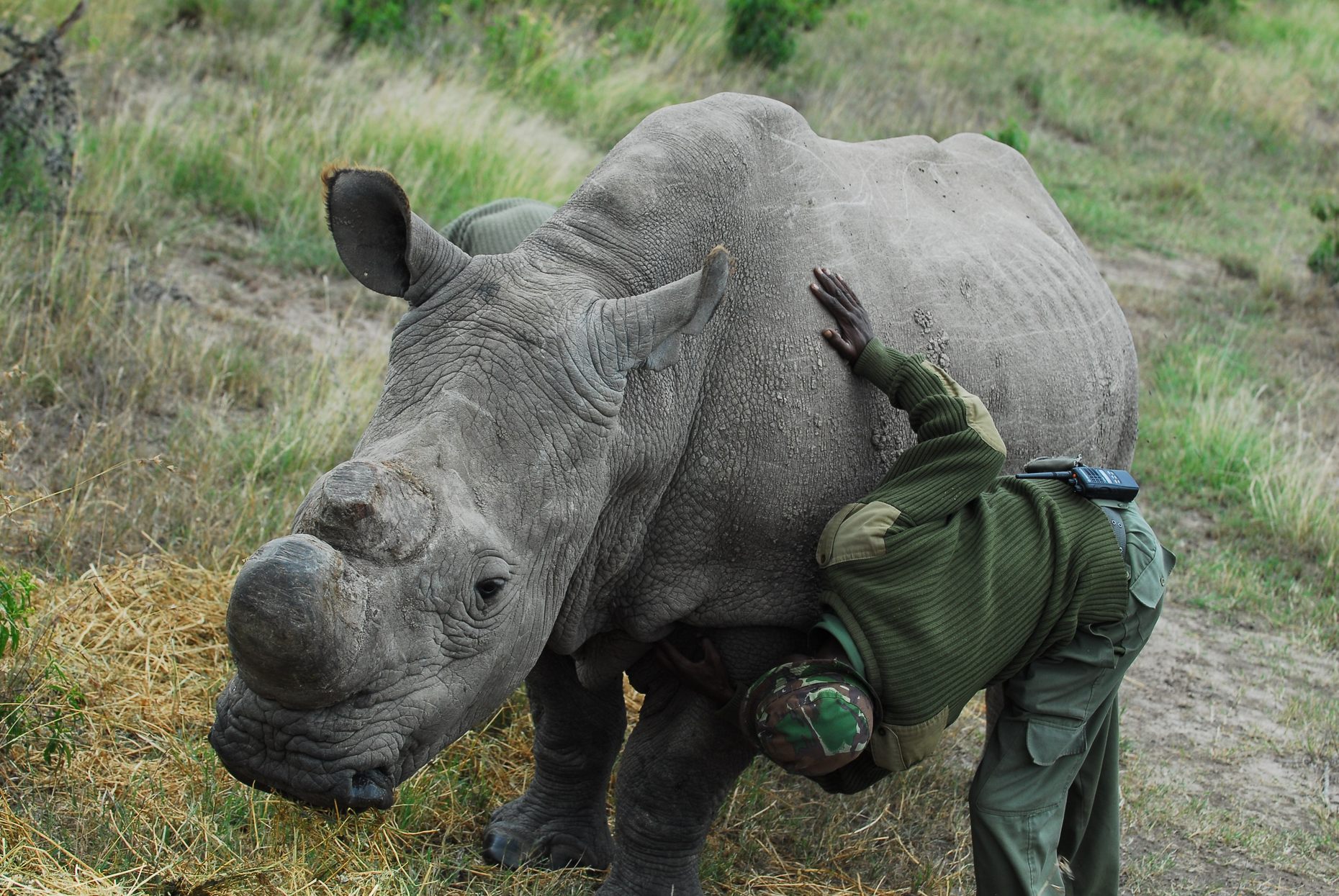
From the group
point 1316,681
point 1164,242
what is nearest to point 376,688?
point 1316,681

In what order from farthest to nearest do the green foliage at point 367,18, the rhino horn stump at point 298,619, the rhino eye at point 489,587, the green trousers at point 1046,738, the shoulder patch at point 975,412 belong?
the green foliage at point 367,18 → the green trousers at point 1046,738 → the shoulder patch at point 975,412 → the rhino eye at point 489,587 → the rhino horn stump at point 298,619

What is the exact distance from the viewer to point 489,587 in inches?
125

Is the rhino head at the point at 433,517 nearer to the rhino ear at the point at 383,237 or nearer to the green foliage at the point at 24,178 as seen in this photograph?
the rhino ear at the point at 383,237

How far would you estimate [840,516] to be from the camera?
369 centimetres

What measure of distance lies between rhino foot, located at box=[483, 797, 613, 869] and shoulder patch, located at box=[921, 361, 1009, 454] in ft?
6.17

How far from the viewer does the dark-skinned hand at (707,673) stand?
12.8 ft

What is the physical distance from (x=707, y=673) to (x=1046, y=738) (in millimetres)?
936

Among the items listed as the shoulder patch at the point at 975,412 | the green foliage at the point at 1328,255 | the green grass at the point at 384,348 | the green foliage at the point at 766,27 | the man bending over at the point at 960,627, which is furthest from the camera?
the green foliage at the point at 766,27

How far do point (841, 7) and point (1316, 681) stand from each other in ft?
41.6

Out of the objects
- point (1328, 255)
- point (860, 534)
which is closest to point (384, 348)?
point (860, 534)

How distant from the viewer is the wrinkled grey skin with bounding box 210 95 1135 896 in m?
2.96

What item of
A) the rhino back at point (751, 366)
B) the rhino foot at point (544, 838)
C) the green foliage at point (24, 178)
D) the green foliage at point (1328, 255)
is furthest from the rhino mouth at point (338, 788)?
the green foliage at point (1328, 255)

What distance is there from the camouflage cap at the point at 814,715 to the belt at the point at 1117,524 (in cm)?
88

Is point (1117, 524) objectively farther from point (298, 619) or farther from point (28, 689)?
point (28, 689)
